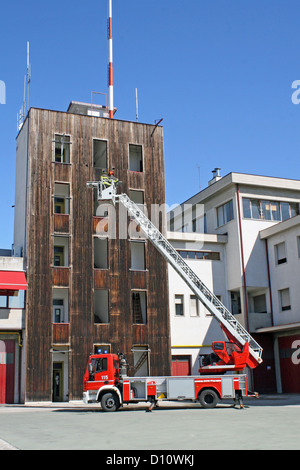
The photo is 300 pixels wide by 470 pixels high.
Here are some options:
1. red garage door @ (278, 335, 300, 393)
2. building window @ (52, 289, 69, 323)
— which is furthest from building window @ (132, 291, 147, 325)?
red garage door @ (278, 335, 300, 393)

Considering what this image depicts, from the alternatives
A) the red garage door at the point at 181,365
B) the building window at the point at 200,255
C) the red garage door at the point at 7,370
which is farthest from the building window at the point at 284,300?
the red garage door at the point at 7,370

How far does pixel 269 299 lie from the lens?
138 feet

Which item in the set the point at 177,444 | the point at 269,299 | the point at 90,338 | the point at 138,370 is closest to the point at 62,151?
the point at 90,338

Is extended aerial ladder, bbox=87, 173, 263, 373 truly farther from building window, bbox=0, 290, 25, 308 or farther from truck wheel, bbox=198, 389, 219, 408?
building window, bbox=0, 290, 25, 308

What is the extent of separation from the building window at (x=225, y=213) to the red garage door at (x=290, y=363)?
10455mm

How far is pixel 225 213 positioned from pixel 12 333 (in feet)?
64.4

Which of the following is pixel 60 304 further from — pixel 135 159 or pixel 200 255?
pixel 135 159

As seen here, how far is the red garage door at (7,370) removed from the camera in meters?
35.8

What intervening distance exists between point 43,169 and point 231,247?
15954 millimetres

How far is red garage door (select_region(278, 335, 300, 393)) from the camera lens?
1534 inches

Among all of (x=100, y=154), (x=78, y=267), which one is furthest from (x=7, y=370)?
(x=100, y=154)

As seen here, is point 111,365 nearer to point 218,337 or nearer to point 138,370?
point 138,370

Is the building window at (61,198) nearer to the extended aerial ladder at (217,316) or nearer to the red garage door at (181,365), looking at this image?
the extended aerial ladder at (217,316)

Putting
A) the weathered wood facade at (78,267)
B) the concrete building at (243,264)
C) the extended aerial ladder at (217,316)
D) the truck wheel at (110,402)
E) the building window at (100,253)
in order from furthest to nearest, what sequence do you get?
the concrete building at (243,264) < the building window at (100,253) < the weathered wood facade at (78,267) < the extended aerial ladder at (217,316) < the truck wheel at (110,402)
